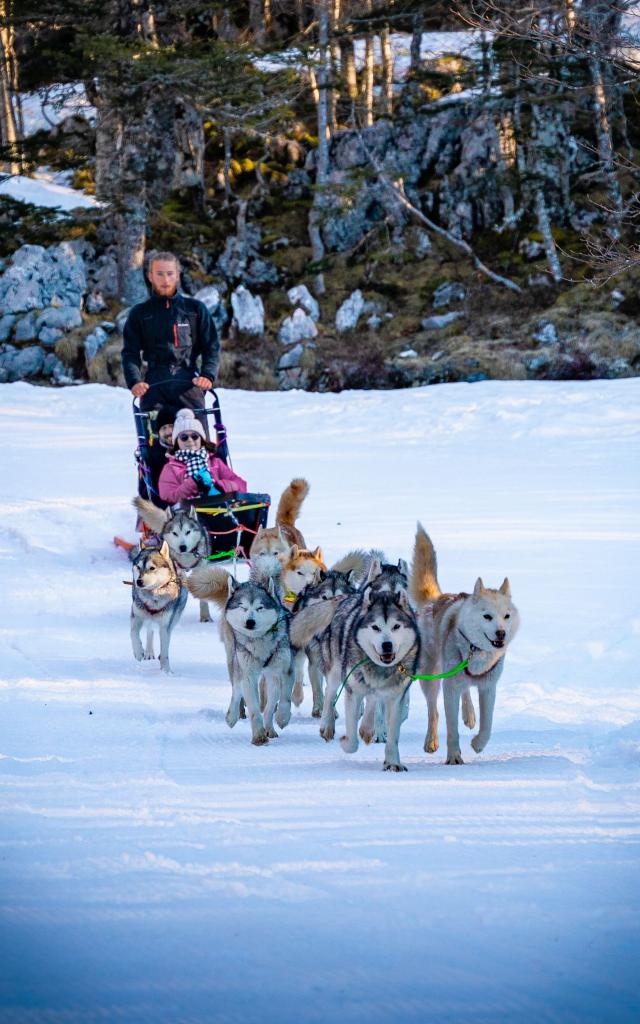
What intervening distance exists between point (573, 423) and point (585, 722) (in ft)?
28.9

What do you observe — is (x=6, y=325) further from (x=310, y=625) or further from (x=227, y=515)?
(x=310, y=625)

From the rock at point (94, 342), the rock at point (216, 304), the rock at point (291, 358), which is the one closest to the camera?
the rock at point (291, 358)

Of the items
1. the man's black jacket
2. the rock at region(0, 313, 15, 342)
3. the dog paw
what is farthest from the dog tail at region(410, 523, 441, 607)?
the rock at region(0, 313, 15, 342)

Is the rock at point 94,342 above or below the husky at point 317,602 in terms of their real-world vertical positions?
below

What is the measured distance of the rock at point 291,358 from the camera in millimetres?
21000

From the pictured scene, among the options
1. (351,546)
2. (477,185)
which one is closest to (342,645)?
(351,546)

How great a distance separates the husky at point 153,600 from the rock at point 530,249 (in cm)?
1837

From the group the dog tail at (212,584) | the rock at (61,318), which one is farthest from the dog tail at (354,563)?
the rock at (61,318)

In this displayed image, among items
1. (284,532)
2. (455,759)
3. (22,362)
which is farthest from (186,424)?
(22,362)

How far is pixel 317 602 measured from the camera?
5.34 meters

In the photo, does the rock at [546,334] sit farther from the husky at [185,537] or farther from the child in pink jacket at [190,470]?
the husky at [185,537]

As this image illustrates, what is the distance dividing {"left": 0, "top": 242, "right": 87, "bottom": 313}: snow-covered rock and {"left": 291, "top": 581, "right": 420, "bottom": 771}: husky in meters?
18.8

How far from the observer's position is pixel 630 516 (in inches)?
346

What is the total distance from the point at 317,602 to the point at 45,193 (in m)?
24.0
